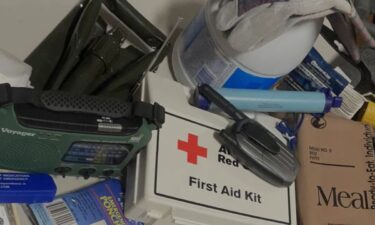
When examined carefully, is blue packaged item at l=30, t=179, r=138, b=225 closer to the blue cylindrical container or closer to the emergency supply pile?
the emergency supply pile

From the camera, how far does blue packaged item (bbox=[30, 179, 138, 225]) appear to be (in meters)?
0.58

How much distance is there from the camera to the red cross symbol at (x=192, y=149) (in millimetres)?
613

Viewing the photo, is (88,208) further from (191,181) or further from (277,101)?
(277,101)

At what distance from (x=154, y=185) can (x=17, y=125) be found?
0.16 metres

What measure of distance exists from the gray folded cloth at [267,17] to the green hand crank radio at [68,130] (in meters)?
0.13

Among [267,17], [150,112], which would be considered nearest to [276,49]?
[267,17]

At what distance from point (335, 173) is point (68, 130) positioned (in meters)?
0.35

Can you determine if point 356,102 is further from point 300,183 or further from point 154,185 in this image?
point 154,185

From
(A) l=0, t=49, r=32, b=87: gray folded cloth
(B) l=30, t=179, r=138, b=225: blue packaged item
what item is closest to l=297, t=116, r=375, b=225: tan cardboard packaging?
(B) l=30, t=179, r=138, b=225: blue packaged item

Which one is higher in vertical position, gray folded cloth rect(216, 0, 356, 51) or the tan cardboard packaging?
gray folded cloth rect(216, 0, 356, 51)

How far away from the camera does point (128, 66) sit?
2.23 feet

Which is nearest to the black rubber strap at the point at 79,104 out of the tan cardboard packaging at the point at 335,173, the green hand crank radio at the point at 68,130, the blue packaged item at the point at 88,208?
the green hand crank radio at the point at 68,130

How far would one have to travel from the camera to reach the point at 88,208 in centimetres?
60

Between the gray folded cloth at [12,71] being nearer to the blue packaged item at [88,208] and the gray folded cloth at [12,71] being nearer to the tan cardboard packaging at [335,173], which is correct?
the blue packaged item at [88,208]
